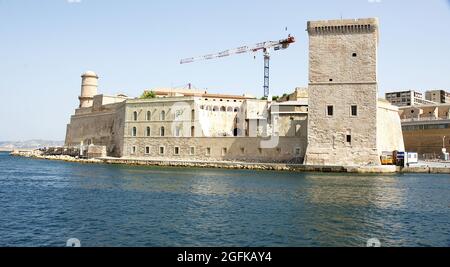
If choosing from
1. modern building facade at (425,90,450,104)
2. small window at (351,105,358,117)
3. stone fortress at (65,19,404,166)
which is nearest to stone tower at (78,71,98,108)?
stone fortress at (65,19,404,166)

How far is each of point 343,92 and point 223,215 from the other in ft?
54.0

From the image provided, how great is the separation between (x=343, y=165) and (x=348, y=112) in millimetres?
3128

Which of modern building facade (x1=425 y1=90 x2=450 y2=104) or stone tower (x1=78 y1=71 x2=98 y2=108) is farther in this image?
modern building facade (x1=425 y1=90 x2=450 y2=104)

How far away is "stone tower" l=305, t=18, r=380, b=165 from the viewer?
2381cm

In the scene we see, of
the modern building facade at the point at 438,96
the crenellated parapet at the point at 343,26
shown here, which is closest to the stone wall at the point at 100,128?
the crenellated parapet at the point at 343,26

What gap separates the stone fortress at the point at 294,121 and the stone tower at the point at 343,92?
5cm

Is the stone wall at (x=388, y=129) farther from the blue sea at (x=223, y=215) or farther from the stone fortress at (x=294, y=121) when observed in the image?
the blue sea at (x=223, y=215)

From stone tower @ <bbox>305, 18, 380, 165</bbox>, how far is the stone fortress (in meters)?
0.05

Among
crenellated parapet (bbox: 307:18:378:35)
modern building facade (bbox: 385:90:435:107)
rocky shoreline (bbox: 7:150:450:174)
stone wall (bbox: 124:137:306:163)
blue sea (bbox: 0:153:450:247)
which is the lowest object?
blue sea (bbox: 0:153:450:247)

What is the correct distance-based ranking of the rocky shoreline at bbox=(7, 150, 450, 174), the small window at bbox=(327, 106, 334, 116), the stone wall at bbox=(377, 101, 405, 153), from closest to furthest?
the rocky shoreline at bbox=(7, 150, 450, 174) → the small window at bbox=(327, 106, 334, 116) → the stone wall at bbox=(377, 101, 405, 153)

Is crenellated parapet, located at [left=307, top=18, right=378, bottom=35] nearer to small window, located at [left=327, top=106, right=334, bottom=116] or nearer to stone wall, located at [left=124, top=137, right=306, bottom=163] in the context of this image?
small window, located at [left=327, top=106, right=334, bottom=116]

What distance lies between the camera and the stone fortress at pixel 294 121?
2395cm
